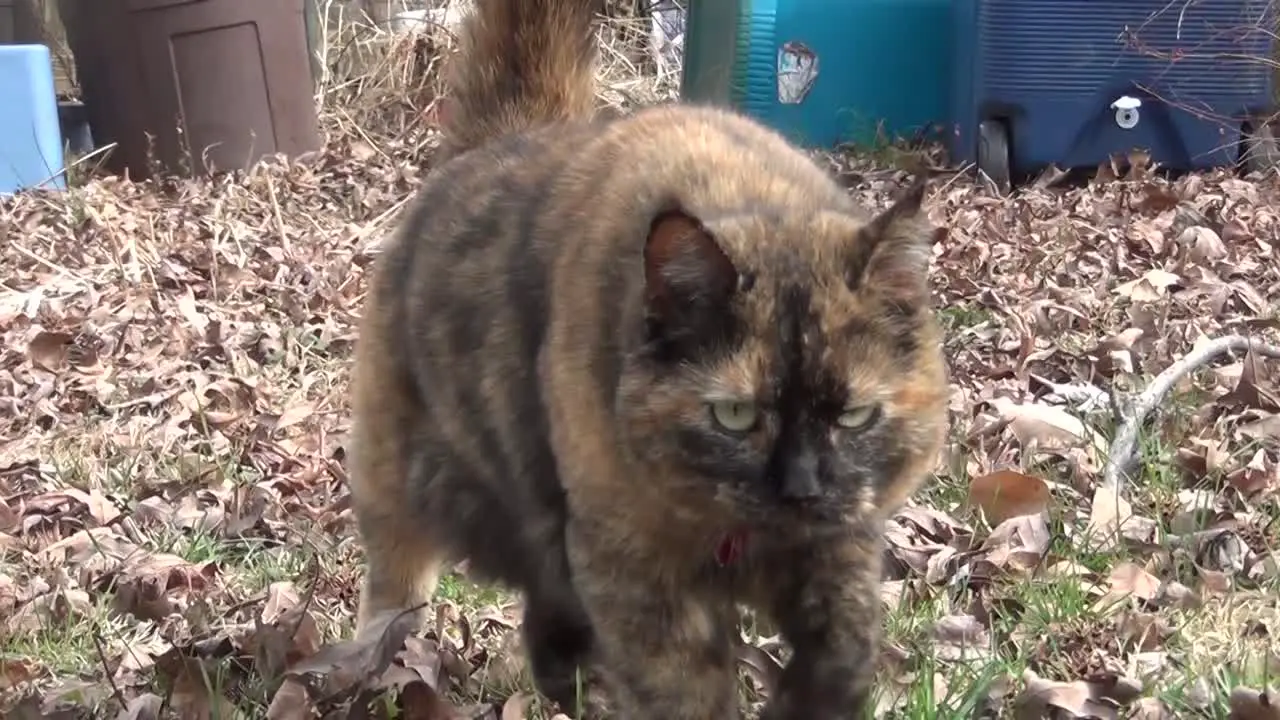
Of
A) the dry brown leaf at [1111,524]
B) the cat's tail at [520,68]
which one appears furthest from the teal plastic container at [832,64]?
the dry brown leaf at [1111,524]

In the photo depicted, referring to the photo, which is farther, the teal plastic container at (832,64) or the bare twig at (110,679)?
the teal plastic container at (832,64)

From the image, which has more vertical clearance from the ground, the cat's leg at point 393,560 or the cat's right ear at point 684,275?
the cat's right ear at point 684,275

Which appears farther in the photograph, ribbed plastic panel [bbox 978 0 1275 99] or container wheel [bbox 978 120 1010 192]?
container wheel [bbox 978 120 1010 192]

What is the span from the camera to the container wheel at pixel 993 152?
6.78 m

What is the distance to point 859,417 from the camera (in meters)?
1.94

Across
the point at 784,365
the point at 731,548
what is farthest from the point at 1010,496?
the point at 784,365

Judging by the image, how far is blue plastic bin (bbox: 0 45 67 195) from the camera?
6922 millimetres

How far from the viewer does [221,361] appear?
4523 millimetres

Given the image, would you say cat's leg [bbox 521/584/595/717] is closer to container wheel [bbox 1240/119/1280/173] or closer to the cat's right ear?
the cat's right ear

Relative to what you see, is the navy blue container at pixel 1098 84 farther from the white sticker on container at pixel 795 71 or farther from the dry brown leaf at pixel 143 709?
the dry brown leaf at pixel 143 709

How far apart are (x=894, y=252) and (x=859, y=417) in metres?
0.25

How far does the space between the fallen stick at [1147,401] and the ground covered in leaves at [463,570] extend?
0.12 ft

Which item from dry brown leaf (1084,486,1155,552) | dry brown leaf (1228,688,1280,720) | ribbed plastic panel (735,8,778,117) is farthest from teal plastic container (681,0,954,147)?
dry brown leaf (1228,688,1280,720)

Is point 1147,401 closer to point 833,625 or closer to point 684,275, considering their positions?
point 833,625
